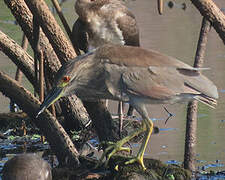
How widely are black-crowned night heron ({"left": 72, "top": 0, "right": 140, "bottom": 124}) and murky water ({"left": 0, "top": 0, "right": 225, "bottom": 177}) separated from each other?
0.82m

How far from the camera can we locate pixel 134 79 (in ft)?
18.1

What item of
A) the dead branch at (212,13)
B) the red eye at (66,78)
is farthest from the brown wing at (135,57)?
the dead branch at (212,13)

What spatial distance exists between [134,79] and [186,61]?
608 centimetres

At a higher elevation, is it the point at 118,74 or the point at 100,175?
the point at 118,74

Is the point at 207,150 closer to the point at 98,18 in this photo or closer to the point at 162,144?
the point at 162,144

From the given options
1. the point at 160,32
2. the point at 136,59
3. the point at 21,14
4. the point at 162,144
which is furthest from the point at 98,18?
the point at 160,32

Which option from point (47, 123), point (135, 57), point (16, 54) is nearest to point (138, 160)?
point (135, 57)

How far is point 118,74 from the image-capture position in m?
5.52

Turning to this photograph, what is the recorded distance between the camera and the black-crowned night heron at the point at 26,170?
578 centimetres

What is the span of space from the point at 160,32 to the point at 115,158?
8.21 meters

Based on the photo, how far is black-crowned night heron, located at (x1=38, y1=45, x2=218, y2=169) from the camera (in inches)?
217

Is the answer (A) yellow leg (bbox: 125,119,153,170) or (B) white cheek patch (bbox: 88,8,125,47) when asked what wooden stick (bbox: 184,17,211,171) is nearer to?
(A) yellow leg (bbox: 125,119,153,170)

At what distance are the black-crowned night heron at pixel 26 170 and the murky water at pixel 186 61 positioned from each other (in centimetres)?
173

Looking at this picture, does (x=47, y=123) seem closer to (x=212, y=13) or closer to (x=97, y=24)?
(x=212, y=13)
